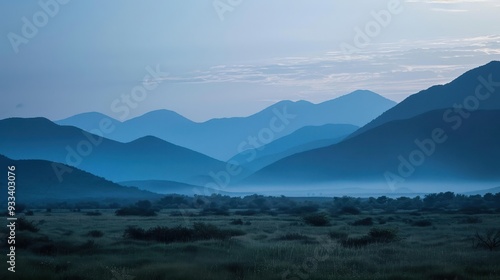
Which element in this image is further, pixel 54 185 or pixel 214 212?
pixel 54 185

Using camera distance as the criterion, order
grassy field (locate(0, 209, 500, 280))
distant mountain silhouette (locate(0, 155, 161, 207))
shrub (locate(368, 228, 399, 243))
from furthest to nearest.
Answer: distant mountain silhouette (locate(0, 155, 161, 207))
shrub (locate(368, 228, 399, 243))
grassy field (locate(0, 209, 500, 280))

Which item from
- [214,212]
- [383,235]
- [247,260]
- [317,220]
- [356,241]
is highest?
[214,212]

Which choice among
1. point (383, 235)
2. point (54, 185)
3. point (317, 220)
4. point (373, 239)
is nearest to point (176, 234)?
point (373, 239)

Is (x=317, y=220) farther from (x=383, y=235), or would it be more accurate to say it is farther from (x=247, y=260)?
(x=247, y=260)

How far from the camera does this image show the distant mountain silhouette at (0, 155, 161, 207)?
458 ft

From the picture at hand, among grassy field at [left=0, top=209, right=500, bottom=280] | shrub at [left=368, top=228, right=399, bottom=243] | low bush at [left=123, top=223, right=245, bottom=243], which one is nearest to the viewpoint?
grassy field at [left=0, top=209, right=500, bottom=280]

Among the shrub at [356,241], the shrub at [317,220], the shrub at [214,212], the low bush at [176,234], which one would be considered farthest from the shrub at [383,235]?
the shrub at [214,212]

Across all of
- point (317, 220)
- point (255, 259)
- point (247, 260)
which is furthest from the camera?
point (317, 220)

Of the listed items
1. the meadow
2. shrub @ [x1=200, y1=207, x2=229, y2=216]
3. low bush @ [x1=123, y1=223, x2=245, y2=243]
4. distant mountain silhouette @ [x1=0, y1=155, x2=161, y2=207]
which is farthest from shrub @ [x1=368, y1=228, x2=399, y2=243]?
distant mountain silhouette @ [x1=0, y1=155, x2=161, y2=207]

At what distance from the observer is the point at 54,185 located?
5969 inches

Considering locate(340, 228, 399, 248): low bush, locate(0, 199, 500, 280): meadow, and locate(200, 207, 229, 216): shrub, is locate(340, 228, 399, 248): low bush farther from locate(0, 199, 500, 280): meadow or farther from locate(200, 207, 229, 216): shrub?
locate(200, 207, 229, 216): shrub

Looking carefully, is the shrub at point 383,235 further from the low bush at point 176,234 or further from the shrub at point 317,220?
the shrub at point 317,220

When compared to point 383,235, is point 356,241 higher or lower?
lower

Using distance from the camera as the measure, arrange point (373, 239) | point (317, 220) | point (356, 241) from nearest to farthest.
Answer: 1. point (356, 241)
2. point (373, 239)
3. point (317, 220)
